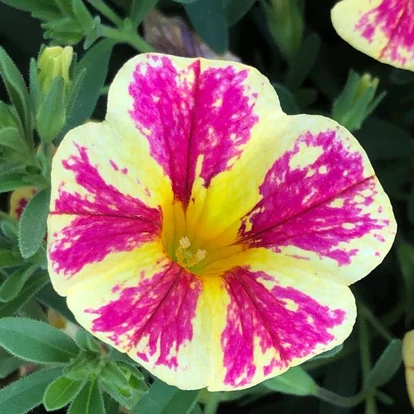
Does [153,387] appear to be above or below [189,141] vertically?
below

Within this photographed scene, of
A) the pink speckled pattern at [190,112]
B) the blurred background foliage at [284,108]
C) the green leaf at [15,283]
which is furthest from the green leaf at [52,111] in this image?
the green leaf at [15,283]

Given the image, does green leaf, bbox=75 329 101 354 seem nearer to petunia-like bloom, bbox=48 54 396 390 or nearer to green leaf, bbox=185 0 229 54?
petunia-like bloom, bbox=48 54 396 390

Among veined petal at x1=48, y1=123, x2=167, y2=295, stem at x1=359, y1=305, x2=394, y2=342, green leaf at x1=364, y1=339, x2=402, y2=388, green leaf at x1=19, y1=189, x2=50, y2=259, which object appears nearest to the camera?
veined petal at x1=48, y1=123, x2=167, y2=295

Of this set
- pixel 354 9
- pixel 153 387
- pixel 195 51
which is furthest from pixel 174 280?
pixel 195 51

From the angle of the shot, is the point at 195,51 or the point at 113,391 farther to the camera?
the point at 195,51

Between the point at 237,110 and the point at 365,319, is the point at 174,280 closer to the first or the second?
the point at 237,110

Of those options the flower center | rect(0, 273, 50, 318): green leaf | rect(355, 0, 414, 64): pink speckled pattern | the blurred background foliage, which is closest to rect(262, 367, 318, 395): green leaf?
the blurred background foliage

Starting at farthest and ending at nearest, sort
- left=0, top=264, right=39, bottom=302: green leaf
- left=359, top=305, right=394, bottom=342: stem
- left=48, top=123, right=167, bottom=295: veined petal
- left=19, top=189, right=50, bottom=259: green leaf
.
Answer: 1. left=359, top=305, right=394, bottom=342: stem
2. left=0, top=264, right=39, bottom=302: green leaf
3. left=19, top=189, right=50, bottom=259: green leaf
4. left=48, top=123, right=167, bottom=295: veined petal
